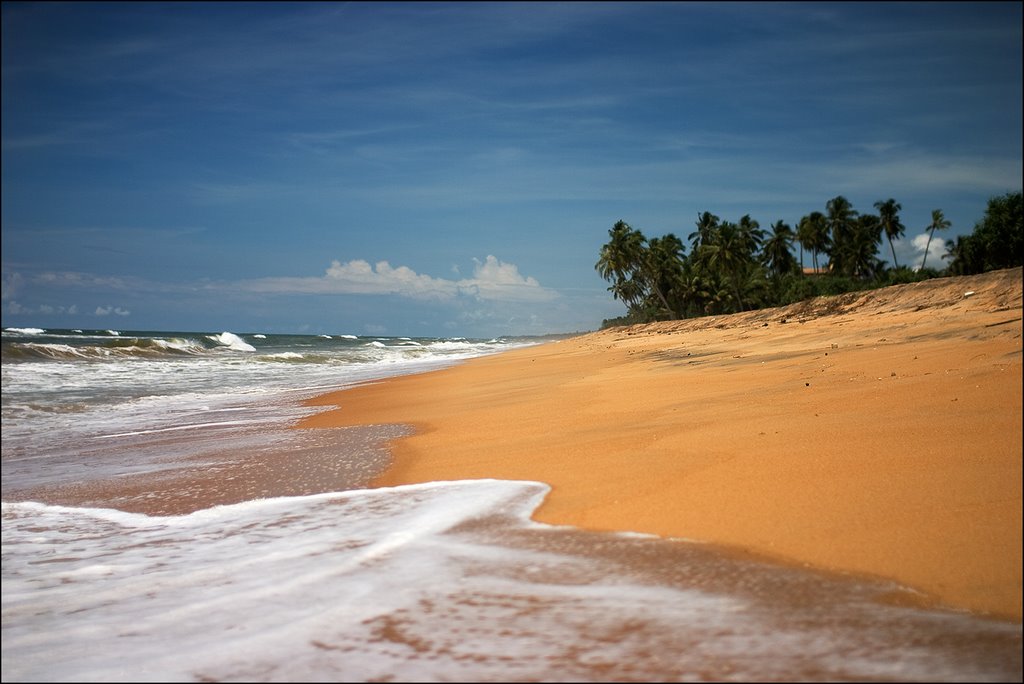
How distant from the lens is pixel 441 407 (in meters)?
10.2

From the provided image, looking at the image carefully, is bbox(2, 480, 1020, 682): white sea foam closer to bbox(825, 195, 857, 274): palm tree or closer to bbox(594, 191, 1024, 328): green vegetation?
bbox(594, 191, 1024, 328): green vegetation

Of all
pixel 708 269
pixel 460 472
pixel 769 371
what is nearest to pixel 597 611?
pixel 460 472

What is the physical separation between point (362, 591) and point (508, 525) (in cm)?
112

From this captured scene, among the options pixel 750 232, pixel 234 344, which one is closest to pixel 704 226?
pixel 750 232

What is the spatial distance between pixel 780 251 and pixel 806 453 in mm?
79293

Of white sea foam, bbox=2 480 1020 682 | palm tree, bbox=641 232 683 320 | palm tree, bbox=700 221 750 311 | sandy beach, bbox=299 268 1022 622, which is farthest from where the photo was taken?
palm tree, bbox=641 232 683 320

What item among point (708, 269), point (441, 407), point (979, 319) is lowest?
point (441, 407)

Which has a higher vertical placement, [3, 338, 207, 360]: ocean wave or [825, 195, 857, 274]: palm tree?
[825, 195, 857, 274]: palm tree

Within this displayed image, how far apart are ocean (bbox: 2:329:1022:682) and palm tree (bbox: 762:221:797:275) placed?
259 feet

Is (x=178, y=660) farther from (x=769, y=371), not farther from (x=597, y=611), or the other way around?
(x=769, y=371)

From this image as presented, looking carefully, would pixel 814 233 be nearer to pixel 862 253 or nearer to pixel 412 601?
pixel 862 253

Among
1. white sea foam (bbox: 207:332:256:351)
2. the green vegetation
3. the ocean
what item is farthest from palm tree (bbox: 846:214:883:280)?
the ocean

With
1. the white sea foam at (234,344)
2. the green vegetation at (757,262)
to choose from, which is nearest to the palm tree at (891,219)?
the green vegetation at (757,262)

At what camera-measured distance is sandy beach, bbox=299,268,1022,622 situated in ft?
9.57
